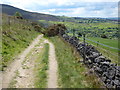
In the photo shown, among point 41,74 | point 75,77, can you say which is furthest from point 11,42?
point 75,77

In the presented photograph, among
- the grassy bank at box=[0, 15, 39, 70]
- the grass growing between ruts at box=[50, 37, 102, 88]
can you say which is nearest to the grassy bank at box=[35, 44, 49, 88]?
the grass growing between ruts at box=[50, 37, 102, 88]

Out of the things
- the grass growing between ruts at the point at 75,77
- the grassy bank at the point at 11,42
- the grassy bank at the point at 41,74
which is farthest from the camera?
the grassy bank at the point at 11,42

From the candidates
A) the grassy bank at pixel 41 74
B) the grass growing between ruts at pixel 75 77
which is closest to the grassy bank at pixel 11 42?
the grassy bank at pixel 41 74

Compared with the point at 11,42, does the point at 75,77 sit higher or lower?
lower

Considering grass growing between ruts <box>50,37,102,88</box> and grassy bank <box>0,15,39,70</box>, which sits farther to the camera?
grassy bank <box>0,15,39,70</box>

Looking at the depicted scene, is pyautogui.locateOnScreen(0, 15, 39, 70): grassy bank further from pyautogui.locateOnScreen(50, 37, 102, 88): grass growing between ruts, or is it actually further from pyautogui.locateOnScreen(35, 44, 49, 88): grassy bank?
pyautogui.locateOnScreen(50, 37, 102, 88): grass growing between ruts

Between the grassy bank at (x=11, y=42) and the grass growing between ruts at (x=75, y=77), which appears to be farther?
Result: the grassy bank at (x=11, y=42)

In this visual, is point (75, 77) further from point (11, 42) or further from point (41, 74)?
point (11, 42)

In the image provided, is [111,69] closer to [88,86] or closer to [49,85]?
[88,86]

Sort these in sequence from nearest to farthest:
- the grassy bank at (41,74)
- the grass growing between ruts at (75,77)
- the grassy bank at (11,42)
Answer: the grass growing between ruts at (75,77), the grassy bank at (41,74), the grassy bank at (11,42)

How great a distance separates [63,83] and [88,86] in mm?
2353

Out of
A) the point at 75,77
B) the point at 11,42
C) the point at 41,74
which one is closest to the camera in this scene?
the point at 75,77

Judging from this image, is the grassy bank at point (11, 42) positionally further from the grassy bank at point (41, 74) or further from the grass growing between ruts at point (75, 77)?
the grass growing between ruts at point (75, 77)

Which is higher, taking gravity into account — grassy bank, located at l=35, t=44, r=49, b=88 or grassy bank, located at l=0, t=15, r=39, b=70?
grassy bank, located at l=0, t=15, r=39, b=70
